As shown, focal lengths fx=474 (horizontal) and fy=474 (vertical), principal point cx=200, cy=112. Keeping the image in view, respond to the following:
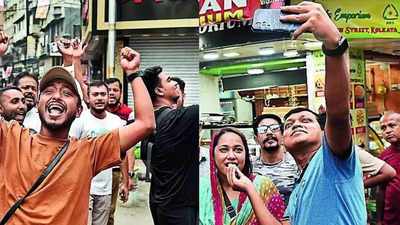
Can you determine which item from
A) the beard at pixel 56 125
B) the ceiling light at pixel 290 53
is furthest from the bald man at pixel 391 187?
the beard at pixel 56 125

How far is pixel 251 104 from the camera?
107 inches

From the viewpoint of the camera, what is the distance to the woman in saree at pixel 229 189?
8.03ft

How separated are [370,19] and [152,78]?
78.8 inches

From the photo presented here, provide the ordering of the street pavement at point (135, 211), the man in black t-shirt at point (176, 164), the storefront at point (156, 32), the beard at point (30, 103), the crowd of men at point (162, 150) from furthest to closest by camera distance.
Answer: the storefront at point (156, 32)
the street pavement at point (135, 211)
the beard at point (30, 103)
the man in black t-shirt at point (176, 164)
the crowd of men at point (162, 150)

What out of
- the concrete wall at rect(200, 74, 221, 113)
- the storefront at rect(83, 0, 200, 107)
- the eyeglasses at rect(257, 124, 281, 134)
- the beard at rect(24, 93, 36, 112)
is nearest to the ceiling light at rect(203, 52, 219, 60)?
the concrete wall at rect(200, 74, 221, 113)

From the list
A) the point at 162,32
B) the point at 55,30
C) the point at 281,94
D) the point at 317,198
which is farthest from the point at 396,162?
the point at 55,30

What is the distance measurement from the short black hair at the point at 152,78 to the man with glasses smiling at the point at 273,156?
0.83m

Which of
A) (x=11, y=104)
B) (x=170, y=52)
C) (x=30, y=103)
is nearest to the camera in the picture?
(x=11, y=104)

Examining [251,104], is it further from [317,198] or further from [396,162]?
[396,162]

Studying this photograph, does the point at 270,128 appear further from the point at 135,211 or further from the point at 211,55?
the point at 135,211

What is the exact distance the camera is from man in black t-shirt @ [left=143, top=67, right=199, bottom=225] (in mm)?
3316

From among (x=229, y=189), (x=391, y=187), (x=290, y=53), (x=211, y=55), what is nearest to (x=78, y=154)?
(x=229, y=189)

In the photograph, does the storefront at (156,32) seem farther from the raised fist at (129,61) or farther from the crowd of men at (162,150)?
the raised fist at (129,61)

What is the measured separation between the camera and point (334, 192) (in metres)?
1.58
